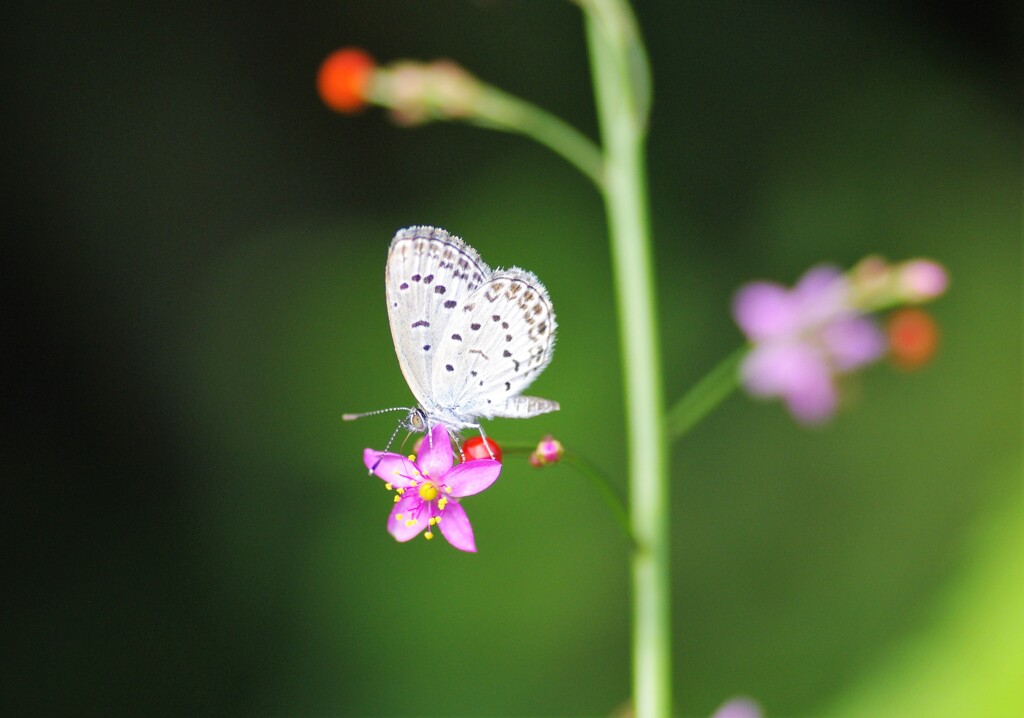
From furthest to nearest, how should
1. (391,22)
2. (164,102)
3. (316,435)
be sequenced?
(391,22) < (164,102) < (316,435)

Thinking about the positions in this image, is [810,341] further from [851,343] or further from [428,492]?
[428,492]

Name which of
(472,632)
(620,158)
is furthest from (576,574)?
(620,158)

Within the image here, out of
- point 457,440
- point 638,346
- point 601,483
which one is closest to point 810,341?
point 638,346

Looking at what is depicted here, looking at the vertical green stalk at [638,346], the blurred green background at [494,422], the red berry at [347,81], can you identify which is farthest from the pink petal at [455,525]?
the blurred green background at [494,422]

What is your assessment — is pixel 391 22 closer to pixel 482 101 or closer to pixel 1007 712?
pixel 482 101

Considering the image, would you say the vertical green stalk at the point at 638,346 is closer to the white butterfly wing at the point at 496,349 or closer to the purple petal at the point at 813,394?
the white butterfly wing at the point at 496,349

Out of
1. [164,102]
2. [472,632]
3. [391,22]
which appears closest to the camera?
[472,632]

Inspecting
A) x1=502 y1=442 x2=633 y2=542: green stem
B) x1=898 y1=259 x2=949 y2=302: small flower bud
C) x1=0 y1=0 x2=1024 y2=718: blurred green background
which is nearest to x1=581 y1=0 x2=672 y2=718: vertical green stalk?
x1=502 y1=442 x2=633 y2=542: green stem
